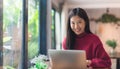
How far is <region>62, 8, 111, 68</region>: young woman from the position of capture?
1.67 metres

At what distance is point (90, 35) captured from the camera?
1762mm

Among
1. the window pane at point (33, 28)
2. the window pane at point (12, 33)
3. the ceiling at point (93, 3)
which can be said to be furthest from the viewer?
the ceiling at point (93, 3)

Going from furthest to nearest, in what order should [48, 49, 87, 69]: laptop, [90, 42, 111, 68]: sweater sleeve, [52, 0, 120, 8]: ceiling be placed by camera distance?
1. [52, 0, 120, 8]: ceiling
2. [90, 42, 111, 68]: sweater sleeve
3. [48, 49, 87, 69]: laptop

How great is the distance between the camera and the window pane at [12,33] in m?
2.32

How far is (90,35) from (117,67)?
395 centimetres

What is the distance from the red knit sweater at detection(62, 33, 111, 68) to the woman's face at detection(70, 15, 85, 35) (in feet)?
0.25

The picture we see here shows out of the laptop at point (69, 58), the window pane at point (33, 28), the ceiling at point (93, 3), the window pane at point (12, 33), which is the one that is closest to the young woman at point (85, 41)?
the laptop at point (69, 58)

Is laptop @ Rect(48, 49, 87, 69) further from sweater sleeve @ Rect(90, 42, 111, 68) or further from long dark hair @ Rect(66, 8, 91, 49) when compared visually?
long dark hair @ Rect(66, 8, 91, 49)

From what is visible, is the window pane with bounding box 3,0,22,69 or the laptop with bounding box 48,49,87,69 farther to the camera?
the window pane with bounding box 3,0,22,69

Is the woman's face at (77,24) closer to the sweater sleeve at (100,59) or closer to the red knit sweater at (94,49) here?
the red knit sweater at (94,49)

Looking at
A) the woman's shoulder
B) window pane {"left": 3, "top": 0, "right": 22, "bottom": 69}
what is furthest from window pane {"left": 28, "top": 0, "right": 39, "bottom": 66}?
the woman's shoulder

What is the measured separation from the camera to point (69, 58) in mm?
1531

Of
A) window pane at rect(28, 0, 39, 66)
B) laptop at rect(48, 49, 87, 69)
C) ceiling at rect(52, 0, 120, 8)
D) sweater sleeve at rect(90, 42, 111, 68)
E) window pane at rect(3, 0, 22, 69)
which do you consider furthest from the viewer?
ceiling at rect(52, 0, 120, 8)

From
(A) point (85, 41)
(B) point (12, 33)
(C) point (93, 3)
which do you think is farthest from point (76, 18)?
(C) point (93, 3)
